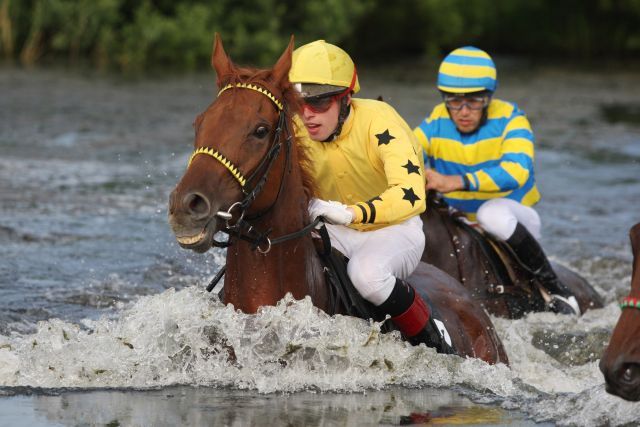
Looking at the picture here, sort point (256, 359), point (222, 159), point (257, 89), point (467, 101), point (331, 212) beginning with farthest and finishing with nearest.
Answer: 1. point (467, 101)
2. point (256, 359)
3. point (331, 212)
4. point (257, 89)
5. point (222, 159)

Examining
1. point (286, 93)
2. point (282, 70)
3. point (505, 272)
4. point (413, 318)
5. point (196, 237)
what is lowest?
point (505, 272)

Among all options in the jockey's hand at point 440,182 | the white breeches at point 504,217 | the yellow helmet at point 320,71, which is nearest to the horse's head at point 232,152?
the yellow helmet at point 320,71

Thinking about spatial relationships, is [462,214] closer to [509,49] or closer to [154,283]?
[154,283]

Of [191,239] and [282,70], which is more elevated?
[282,70]

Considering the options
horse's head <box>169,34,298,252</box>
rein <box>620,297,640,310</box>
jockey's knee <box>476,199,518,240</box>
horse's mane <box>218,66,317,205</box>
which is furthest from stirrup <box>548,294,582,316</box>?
rein <box>620,297,640,310</box>

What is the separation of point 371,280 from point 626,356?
1.86 metres

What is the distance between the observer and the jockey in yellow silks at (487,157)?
31.1ft

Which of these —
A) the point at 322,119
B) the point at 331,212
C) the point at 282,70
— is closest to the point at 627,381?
the point at 331,212

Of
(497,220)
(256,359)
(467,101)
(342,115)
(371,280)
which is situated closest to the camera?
(256,359)

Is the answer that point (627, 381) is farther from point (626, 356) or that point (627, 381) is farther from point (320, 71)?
point (320, 71)

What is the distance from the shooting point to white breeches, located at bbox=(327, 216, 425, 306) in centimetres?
655

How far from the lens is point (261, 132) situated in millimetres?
5918

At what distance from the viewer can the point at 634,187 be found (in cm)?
1738

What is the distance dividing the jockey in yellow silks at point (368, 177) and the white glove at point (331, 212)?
0.24 ft
